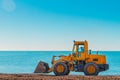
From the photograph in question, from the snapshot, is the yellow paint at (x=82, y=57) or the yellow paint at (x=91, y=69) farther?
the yellow paint at (x=82, y=57)

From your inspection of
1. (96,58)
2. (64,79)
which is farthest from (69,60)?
(64,79)

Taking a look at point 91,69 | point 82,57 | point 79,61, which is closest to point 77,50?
point 82,57

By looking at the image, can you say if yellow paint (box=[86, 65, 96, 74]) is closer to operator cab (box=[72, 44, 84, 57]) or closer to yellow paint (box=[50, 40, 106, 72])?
yellow paint (box=[50, 40, 106, 72])

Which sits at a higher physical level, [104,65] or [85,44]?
[85,44]

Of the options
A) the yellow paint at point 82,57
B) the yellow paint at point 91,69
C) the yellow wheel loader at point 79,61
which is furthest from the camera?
the yellow paint at point 82,57

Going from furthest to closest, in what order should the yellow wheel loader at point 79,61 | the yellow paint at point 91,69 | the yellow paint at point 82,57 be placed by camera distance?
1. the yellow paint at point 82,57
2. the yellow wheel loader at point 79,61
3. the yellow paint at point 91,69

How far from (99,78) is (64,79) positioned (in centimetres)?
244

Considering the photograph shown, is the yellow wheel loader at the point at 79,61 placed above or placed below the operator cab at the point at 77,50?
below

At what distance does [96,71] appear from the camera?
74.6 feet

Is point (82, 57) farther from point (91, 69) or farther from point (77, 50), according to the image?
point (91, 69)

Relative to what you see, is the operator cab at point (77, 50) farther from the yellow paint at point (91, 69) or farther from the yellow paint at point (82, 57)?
the yellow paint at point (91, 69)

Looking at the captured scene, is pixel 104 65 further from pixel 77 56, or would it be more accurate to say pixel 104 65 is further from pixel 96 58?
pixel 77 56

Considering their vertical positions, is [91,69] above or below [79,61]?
below

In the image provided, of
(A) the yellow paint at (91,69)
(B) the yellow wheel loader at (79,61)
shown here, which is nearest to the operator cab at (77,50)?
(B) the yellow wheel loader at (79,61)
